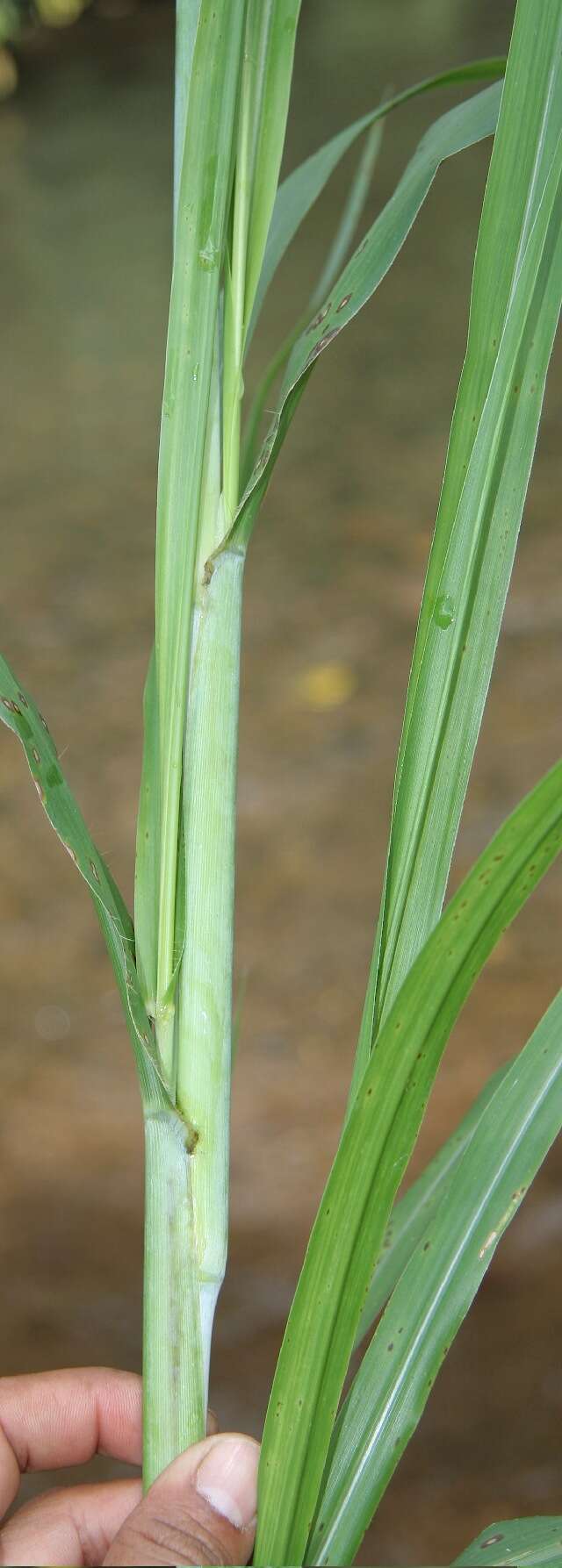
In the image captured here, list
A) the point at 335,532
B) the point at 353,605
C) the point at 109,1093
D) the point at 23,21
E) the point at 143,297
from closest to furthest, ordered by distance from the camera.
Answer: the point at 109,1093 < the point at 353,605 < the point at 335,532 < the point at 143,297 < the point at 23,21

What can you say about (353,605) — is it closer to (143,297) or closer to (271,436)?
(143,297)

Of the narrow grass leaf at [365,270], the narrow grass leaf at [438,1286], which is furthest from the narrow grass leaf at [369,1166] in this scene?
the narrow grass leaf at [365,270]

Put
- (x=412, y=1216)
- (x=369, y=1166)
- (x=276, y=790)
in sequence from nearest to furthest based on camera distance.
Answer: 1. (x=369, y=1166)
2. (x=412, y=1216)
3. (x=276, y=790)

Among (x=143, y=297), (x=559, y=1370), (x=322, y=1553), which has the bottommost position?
(x=559, y=1370)

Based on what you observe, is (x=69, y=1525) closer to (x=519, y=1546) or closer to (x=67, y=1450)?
(x=67, y=1450)

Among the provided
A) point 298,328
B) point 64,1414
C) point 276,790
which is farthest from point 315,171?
point 276,790

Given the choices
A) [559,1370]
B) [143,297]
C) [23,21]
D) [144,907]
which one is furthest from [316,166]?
[23,21]

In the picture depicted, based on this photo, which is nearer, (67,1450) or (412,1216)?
(412,1216)

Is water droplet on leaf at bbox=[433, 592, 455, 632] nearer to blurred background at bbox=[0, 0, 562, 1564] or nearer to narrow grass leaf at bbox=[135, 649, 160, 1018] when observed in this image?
narrow grass leaf at bbox=[135, 649, 160, 1018]
